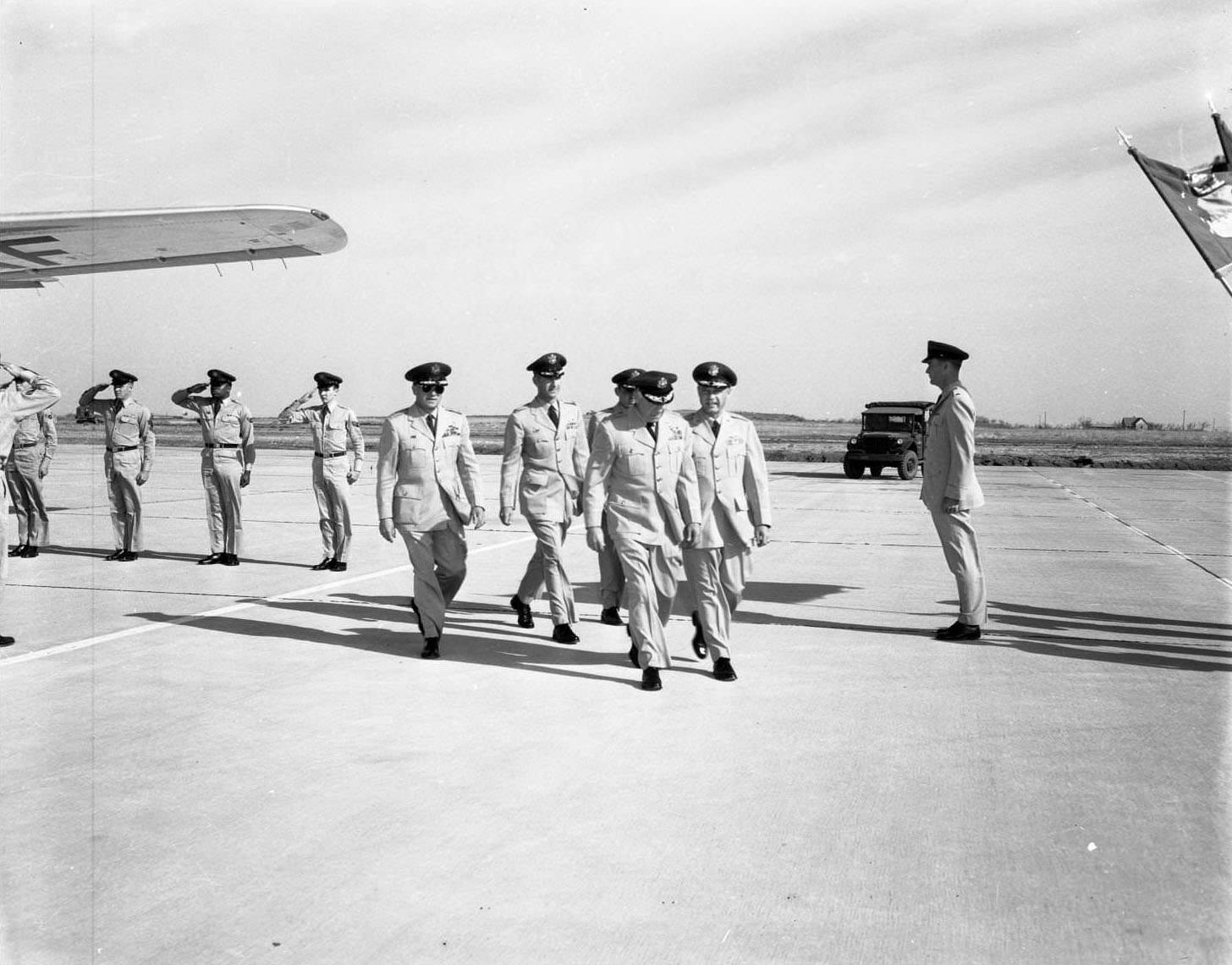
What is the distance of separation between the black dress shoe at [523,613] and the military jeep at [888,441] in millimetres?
21092

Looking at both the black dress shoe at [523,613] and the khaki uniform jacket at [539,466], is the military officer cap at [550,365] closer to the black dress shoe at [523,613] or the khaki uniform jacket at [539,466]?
the khaki uniform jacket at [539,466]

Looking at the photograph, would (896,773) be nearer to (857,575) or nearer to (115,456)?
(857,575)

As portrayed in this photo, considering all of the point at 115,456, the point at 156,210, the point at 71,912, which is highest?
the point at 156,210

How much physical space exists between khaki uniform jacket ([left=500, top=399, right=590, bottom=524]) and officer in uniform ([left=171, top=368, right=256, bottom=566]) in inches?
182

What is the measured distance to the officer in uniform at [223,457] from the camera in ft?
37.0

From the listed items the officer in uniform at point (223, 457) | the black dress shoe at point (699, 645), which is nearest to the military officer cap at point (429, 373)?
the black dress shoe at point (699, 645)

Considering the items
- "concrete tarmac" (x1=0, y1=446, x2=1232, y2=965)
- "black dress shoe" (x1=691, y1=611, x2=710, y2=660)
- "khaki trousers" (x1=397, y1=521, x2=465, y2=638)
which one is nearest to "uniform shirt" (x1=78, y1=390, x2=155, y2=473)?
"concrete tarmac" (x1=0, y1=446, x2=1232, y2=965)

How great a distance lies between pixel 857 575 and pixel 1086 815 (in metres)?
6.69

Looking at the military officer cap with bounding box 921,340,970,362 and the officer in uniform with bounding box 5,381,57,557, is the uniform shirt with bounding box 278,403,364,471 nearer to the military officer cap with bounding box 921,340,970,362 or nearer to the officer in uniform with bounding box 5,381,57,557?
the officer in uniform with bounding box 5,381,57,557

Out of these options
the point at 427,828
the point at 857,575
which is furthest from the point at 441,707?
the point at 857,575

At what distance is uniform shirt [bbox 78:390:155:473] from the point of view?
11.8 m

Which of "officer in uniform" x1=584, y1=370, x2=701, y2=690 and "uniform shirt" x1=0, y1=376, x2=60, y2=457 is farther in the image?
"uniform shirt" x1=0, y1=376, x2=60, y2=457

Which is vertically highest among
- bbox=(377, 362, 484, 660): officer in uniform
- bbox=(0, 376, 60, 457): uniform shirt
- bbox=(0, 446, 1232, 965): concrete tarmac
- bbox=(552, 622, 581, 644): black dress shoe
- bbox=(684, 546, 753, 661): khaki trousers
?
bbox=(0, 376, 60, 457): uniform shirt

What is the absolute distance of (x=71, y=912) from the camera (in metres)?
3.26
